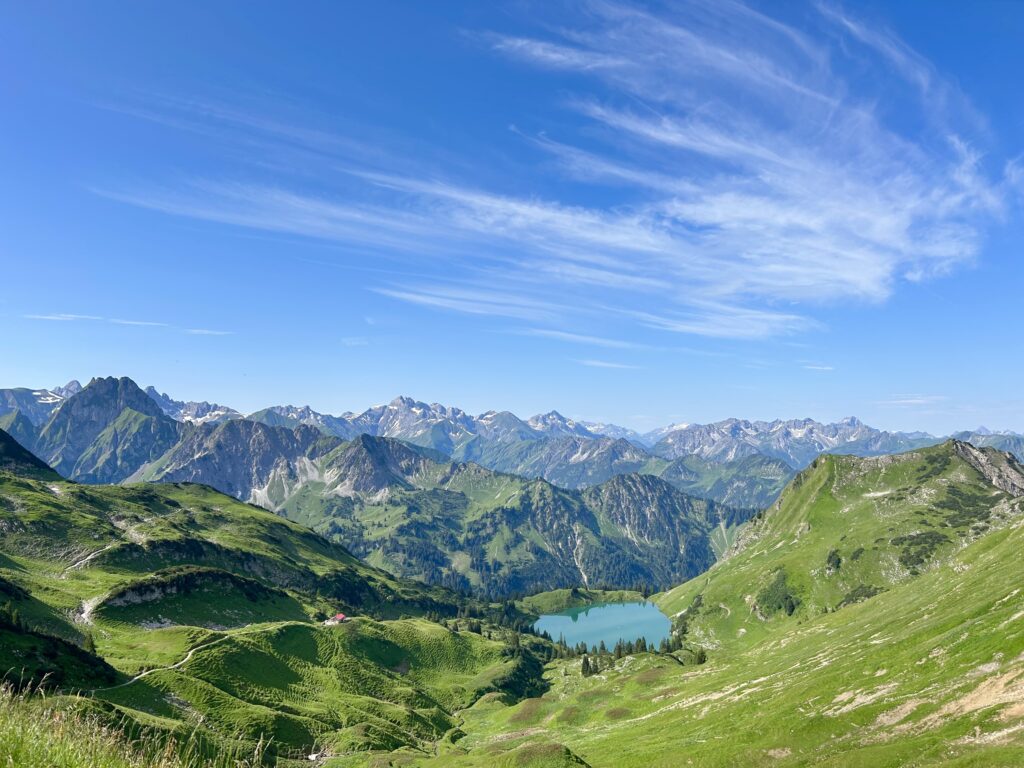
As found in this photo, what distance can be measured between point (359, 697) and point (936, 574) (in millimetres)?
153287

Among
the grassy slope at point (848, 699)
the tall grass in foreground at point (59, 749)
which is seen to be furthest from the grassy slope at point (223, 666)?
the tall grass in foreground at point (59, 749)

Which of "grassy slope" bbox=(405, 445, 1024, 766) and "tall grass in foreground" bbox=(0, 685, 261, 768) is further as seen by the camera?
"grassy slope" bbox=(405, 445, 1024, 766)

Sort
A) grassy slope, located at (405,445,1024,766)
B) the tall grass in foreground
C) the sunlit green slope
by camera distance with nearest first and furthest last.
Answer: the tall grass in foreground
grassy slope, located at (405,445,1024,766)
the sunlit green slope

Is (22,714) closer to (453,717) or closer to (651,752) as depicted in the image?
(651,752)

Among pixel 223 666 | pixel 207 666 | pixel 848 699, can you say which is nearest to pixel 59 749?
pixel 848 699

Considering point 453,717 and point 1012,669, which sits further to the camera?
point 453,717

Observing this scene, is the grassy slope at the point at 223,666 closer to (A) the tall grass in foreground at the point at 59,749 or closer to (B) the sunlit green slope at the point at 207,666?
(B) the sunlit green slope at the point at 207,666

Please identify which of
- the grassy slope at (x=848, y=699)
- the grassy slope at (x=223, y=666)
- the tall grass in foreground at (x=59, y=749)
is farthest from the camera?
the grassy slope at (x=223, y=666)

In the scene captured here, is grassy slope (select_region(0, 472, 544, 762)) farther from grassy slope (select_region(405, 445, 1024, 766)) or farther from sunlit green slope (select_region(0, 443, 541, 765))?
grassy slope (select_region(405, 445, 1024, 766))

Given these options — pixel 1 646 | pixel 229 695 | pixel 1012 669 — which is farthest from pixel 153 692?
pixel 1012 669

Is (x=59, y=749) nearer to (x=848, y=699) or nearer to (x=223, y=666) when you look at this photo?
(x=848, y=699)

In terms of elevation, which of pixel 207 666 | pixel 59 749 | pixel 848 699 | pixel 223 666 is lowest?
pixel 223 666

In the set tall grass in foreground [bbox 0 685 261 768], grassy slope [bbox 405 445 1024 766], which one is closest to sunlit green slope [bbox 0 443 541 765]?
grassy slope [bbox 405 445 1024 766]

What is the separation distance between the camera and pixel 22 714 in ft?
48.0
